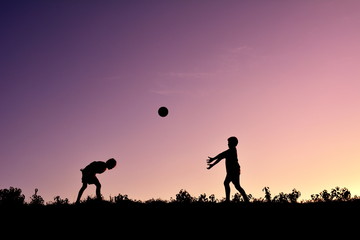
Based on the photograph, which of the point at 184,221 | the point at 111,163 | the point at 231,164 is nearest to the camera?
the point at 184,221

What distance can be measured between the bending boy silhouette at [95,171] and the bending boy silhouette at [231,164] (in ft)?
13.7

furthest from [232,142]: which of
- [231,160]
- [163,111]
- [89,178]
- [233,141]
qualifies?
[89,178]

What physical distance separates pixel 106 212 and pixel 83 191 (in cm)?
376

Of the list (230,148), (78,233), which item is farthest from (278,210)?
(78,233)

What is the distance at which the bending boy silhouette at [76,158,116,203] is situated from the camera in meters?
14.6

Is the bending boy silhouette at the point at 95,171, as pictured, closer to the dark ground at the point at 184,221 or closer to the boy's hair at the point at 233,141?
the dark ground at the point at 184,221

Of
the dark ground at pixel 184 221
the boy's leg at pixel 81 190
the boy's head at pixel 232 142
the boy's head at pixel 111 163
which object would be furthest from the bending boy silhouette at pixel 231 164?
the boy's leg at pixel 81 190

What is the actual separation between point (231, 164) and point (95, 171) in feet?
18.4

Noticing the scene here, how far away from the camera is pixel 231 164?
1373cm

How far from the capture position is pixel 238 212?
35.9 feet

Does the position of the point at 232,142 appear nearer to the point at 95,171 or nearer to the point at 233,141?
the point at 233,141

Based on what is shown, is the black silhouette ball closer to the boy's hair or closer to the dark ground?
the boy's hair

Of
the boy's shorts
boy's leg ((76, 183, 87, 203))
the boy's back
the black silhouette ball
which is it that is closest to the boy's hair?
the black silhouette ball

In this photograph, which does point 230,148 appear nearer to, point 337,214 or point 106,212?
point 337,214
